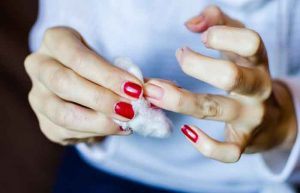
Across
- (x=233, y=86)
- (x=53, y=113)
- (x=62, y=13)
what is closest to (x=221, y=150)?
(x=233, y=86)

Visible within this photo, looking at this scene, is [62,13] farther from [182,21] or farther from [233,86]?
[233,86]

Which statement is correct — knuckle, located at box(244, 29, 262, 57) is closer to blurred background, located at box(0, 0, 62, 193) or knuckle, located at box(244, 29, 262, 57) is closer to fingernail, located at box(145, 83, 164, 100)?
fingernail, located at box(145, 83, 164, 100)

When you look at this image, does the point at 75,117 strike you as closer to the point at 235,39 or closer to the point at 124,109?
the point at 124,109

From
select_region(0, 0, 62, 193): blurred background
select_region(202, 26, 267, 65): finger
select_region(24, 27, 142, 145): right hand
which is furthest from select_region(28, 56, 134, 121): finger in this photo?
select_region(0, 0, 62, 193): blurred background

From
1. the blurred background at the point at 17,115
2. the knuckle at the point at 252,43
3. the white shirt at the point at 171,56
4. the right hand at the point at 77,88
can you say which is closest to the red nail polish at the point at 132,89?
the right hand at the point at 77,88

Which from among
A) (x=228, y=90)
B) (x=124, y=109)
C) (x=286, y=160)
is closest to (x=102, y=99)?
(x=124, y=109)

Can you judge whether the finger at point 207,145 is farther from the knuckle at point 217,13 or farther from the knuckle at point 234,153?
the knuckle at point 217,13
